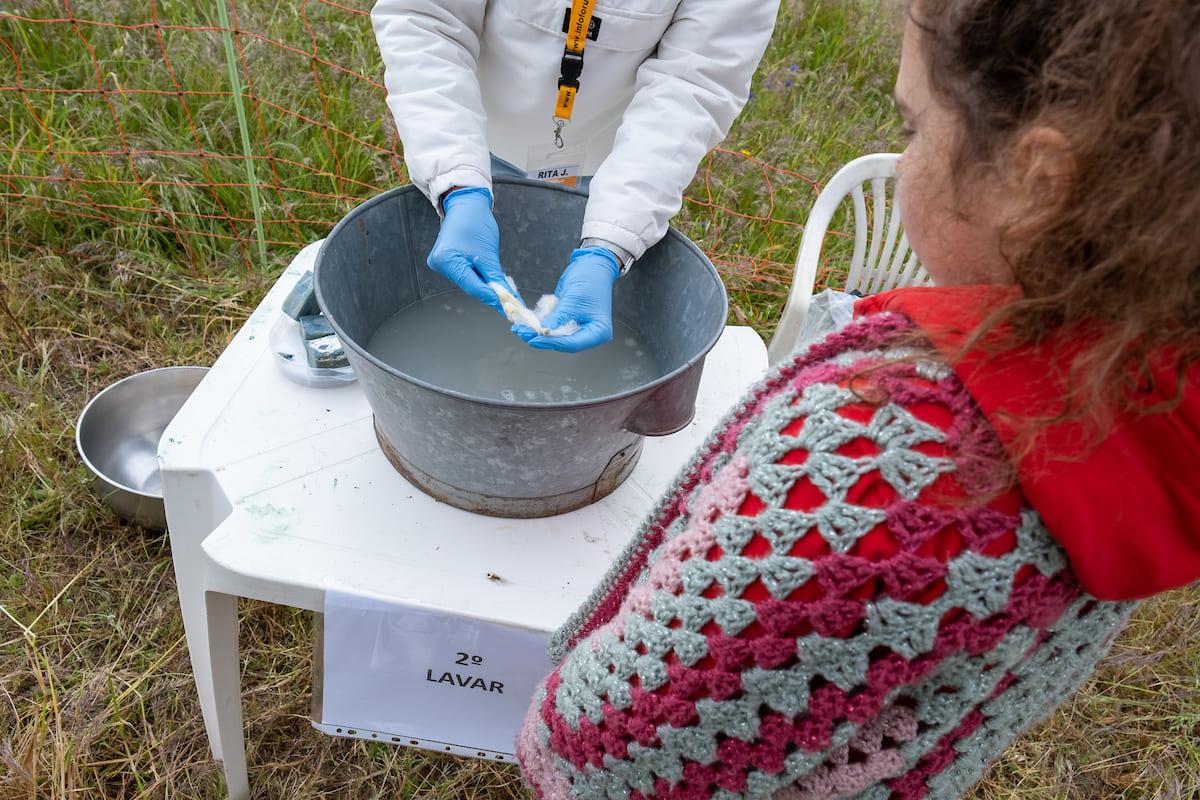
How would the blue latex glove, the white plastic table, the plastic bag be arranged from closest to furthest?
1. the white plastic table
2. the blue latex glove
3. the plastic bag

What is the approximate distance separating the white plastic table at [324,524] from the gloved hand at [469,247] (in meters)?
0.23

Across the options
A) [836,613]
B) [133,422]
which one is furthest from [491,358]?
[133,422]

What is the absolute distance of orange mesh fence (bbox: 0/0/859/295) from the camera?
210 centimetres

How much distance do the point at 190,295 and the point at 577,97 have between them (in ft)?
4.27

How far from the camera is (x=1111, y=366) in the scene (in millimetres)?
408

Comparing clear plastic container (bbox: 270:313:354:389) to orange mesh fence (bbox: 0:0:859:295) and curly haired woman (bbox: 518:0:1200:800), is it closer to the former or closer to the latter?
curly haired woman (bbox: 518:0:1200:800)

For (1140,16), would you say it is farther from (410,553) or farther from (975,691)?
(410,553)

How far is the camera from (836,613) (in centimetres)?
49

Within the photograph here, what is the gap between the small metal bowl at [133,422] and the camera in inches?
65.6

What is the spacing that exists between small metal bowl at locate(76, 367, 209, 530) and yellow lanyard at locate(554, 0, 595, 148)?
1.05 m

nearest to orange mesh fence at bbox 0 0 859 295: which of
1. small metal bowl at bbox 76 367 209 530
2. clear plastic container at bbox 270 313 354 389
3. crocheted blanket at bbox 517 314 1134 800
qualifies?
small metal bowl at bbox 76 367 209 530

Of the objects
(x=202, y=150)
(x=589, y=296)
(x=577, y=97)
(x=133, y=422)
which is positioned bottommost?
(x=133, y=422)

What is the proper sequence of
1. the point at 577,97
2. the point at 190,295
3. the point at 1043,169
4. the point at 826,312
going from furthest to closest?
the point at 190,295 → the point at 826,312 → the point at 577,97 → the point at 1043,169

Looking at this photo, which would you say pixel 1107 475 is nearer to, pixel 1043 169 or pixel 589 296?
pixel 1043 169
